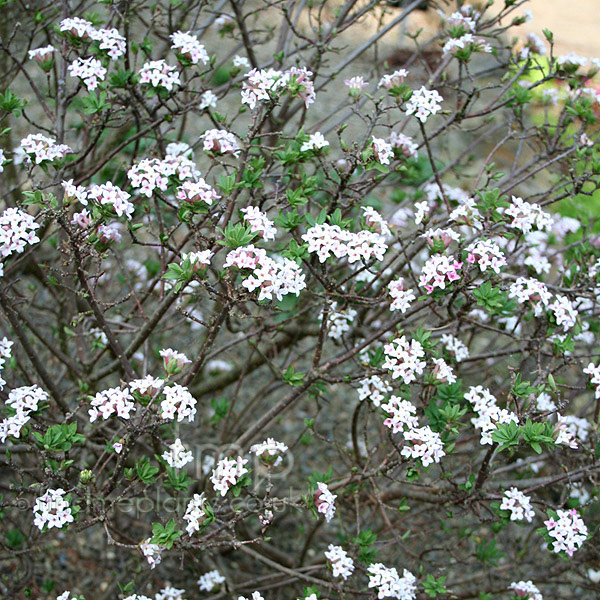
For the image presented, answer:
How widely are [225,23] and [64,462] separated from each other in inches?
98.2

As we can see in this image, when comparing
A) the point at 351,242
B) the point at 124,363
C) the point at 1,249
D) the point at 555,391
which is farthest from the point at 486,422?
the point at 1,249

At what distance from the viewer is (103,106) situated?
8.64 ft

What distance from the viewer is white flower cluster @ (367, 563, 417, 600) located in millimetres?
2383

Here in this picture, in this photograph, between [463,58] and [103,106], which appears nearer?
[103,106]

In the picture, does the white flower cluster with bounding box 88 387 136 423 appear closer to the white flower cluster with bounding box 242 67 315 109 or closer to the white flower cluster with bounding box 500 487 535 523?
the white flower cluster with bounding box 242 67 315 109

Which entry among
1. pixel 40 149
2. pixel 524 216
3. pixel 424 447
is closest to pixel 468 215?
pixel 524 216

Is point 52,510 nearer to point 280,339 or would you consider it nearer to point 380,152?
point 380,152

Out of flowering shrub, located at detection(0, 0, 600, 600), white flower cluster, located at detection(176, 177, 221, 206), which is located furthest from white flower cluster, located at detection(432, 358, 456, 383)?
white flower cluster, located at detection(176, 177, 221, 206)

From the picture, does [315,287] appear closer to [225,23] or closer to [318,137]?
[318,137]

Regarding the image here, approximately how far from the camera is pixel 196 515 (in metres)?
2.24

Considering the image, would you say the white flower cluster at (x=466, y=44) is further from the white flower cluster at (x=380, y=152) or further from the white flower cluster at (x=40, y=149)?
the white flower cluster at (x=40, y=149)

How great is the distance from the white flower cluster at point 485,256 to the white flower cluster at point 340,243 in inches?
11.3

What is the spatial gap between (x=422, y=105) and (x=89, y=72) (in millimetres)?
1227

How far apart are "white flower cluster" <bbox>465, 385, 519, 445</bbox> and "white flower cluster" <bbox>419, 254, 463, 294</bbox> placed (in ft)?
1.46
